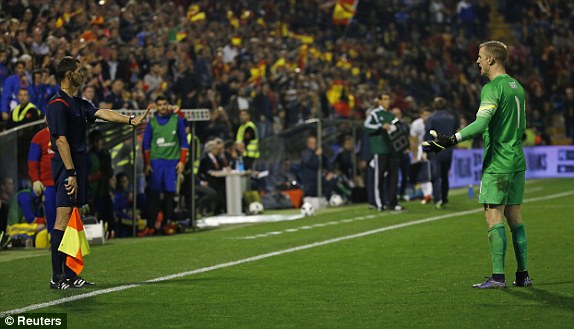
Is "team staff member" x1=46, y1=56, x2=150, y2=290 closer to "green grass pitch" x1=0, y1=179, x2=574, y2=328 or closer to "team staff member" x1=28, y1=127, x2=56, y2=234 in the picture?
"green grass pitch" x1=0, y1=179, x2=574, y2=328

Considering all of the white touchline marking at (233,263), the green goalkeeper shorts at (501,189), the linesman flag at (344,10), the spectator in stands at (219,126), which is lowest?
the white touchline marking at (233,263)

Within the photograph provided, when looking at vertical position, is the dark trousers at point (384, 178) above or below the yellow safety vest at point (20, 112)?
below

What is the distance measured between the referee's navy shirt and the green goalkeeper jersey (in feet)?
12.0

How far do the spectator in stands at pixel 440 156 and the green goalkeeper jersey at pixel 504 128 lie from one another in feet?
40.0

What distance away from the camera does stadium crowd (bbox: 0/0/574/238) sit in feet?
72.3

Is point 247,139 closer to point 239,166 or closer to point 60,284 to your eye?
point 239,166

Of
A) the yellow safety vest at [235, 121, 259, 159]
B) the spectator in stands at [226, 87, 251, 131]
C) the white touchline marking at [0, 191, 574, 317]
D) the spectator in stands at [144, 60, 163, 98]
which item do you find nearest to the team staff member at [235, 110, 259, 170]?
the yellow safety vest at [235, 121, 259, 159]

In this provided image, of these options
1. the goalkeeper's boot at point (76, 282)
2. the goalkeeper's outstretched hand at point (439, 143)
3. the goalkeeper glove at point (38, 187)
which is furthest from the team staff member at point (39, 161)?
the goalkeeper's outstretched hand at point (439, 143)

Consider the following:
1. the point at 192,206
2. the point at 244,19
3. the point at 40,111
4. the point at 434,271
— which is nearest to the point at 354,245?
the point at 434,271

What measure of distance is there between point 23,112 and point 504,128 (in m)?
10.8

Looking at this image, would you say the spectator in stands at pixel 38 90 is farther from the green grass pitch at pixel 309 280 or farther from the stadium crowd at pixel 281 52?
the green grass pitch at pixel 309 280

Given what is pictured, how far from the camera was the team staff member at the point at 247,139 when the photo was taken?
24.5 metres

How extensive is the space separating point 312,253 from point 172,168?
4.89 metres
